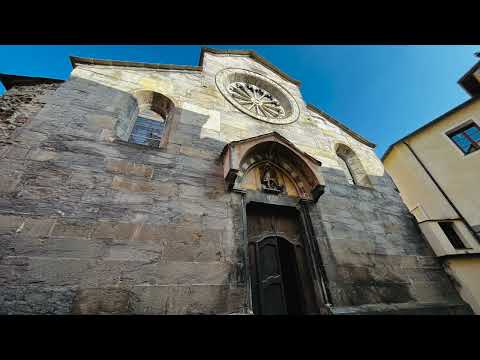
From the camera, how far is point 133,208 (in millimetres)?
3055

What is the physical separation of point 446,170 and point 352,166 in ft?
18.0

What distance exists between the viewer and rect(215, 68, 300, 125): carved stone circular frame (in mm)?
5949

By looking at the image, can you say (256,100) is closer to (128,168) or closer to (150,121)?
(150,121)

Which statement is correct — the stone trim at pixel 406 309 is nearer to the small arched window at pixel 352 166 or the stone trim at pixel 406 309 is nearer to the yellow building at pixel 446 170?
the yellow building at pixel 446 170

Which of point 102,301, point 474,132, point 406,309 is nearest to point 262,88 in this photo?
point 406,309

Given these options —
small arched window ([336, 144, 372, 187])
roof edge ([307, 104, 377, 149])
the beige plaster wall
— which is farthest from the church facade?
the beige plaster wall

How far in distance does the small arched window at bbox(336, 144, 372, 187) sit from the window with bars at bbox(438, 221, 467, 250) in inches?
79.8

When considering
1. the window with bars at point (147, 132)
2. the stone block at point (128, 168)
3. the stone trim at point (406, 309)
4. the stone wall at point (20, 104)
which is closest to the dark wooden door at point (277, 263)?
the stone trim at point (406, 309)

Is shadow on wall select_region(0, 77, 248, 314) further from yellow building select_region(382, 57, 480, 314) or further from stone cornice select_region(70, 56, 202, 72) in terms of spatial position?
yellow building select_region(382, 57, 480, 314)

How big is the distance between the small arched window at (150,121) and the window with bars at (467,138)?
38.3 feet

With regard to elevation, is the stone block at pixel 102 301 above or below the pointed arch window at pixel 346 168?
below

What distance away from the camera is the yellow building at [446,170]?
539cm
